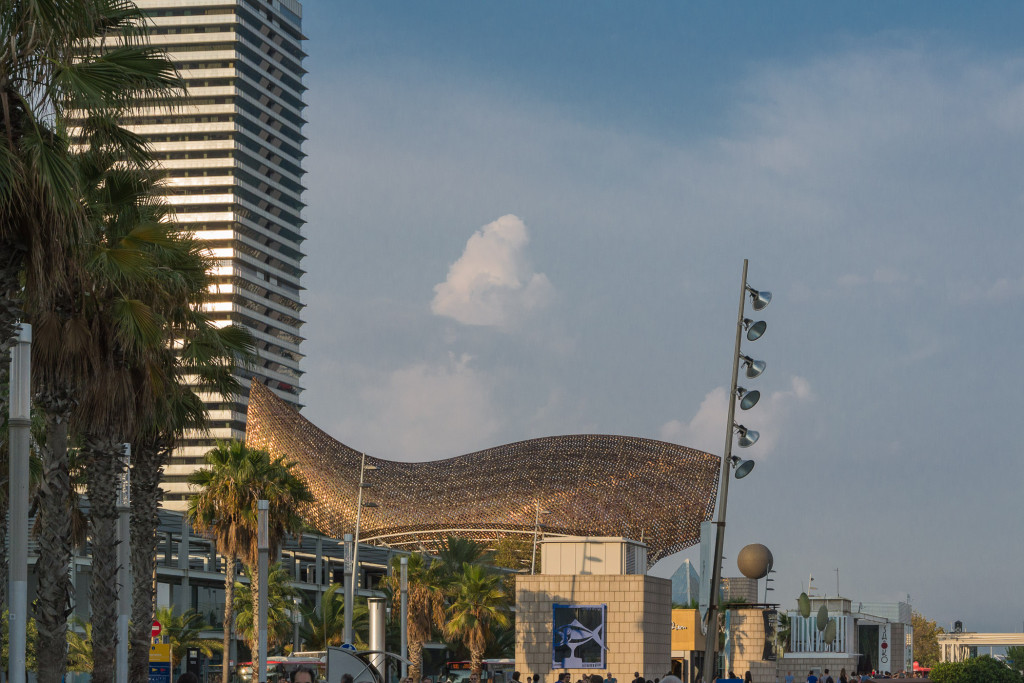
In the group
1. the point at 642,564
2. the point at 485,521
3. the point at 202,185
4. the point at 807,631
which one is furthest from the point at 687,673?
the point at 202,185

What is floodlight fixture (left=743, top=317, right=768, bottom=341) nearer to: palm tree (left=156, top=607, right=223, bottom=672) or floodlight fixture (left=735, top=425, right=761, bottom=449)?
floodlight fixture (left=735, top=425, right=761, bottom=449)

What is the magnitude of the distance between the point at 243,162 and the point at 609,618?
494ft

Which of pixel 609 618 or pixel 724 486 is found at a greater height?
pixel 724 486

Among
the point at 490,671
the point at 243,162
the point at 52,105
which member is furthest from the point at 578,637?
the point at 243,162

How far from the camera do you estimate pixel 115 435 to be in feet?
75.4

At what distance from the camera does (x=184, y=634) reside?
63.5m

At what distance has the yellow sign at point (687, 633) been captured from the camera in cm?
4262

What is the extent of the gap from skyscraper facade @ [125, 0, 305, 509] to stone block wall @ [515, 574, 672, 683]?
137m

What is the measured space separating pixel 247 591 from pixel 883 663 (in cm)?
3125

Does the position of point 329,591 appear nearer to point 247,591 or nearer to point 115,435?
point 247,591

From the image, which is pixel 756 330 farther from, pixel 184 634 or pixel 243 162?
pixel 243 162

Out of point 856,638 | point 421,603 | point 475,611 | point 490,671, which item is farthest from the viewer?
point 856,638

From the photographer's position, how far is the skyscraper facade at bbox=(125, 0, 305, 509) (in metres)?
169

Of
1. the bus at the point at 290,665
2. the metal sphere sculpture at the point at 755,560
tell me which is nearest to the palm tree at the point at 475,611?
the bus at the point at 290,665
